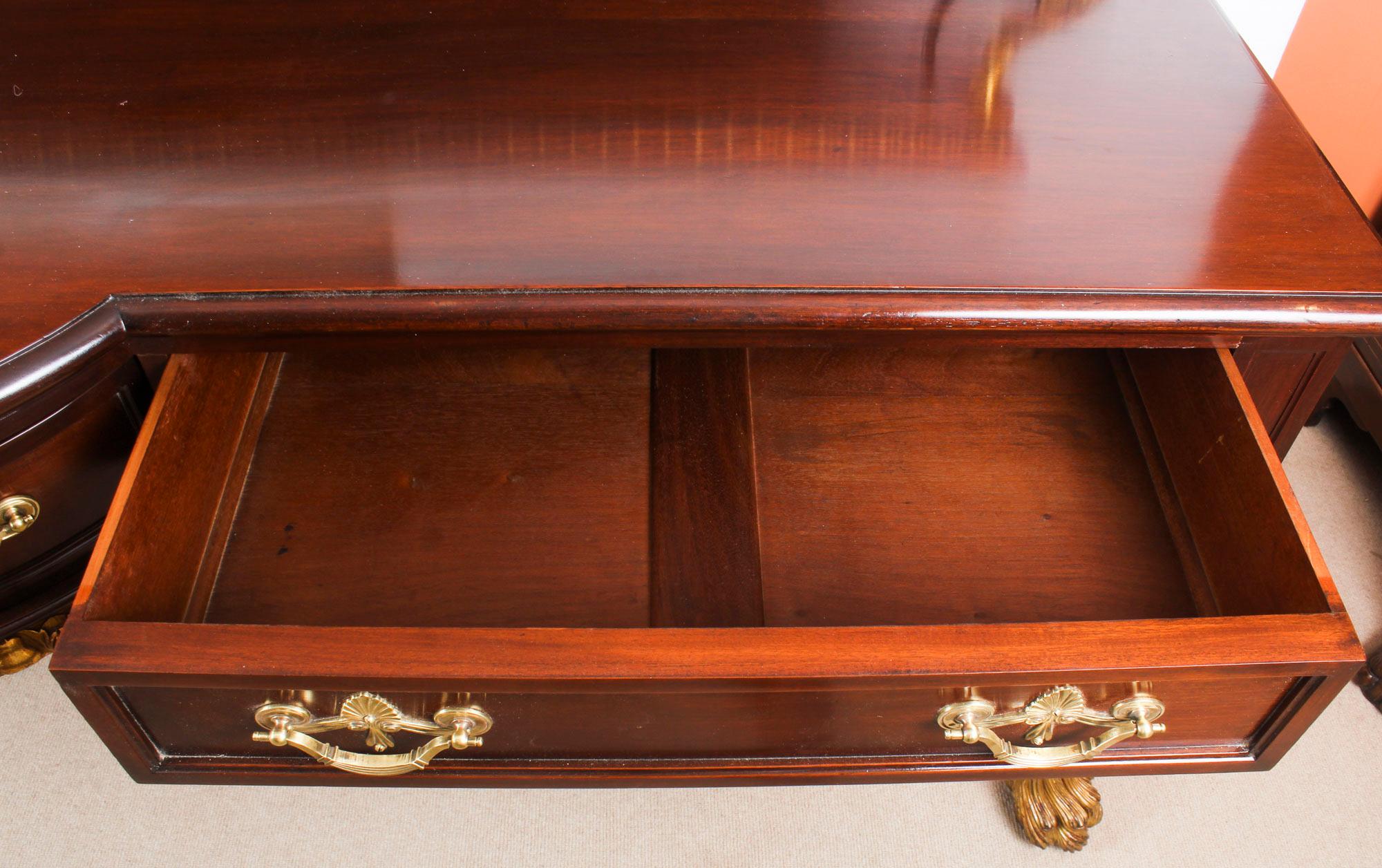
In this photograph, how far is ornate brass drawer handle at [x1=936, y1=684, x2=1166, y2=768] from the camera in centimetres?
51

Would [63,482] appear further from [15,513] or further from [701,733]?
[701,733]

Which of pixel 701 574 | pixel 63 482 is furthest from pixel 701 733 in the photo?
pixel 63 482

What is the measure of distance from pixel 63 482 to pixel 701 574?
1.25 feet

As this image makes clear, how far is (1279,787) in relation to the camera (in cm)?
80

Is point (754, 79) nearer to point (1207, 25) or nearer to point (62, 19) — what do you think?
point (1207, 25)

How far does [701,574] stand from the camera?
61 centimetres

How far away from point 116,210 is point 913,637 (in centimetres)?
47

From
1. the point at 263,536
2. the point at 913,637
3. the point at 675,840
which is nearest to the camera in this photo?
the point at 913,637

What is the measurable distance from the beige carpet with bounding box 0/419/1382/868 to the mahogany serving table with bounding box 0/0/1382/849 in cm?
8

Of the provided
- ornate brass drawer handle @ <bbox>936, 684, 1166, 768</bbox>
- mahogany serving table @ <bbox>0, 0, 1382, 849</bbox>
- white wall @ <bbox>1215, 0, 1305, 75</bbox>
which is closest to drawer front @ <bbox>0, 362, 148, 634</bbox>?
mahogany serving table @ <bbox>0, 0, 1382, 849</bbox>

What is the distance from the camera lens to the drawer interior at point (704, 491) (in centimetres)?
60

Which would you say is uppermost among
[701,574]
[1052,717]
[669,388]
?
[669,388]

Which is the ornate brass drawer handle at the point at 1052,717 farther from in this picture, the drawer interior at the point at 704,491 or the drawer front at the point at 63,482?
the drawer front at the point at 63,482

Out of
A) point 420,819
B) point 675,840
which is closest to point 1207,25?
point 675,840
